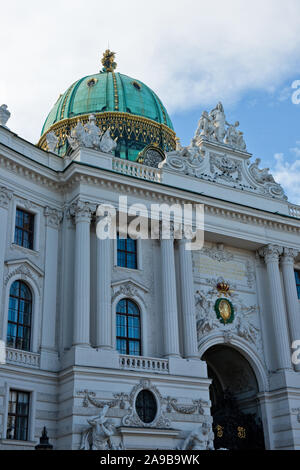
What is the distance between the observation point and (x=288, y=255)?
30.8 metres

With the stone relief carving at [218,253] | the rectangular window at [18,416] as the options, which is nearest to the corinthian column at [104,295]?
the rectangular window at [18,416]

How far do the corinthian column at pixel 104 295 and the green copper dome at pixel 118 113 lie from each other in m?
11.9

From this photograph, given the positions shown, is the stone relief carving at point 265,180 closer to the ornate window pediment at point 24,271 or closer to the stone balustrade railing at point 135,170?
the stone balustrade railing at point 135,170

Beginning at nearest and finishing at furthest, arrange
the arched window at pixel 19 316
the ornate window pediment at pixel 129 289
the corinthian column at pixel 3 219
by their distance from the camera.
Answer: the arched window at pixel 19 316 → the corinthian column at pixel 3 219 → the ornate window pediment at pixel 129 289

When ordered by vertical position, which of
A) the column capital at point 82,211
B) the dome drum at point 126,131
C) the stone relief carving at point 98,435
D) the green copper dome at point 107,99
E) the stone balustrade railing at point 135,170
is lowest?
the stone relief carving at point 98,435

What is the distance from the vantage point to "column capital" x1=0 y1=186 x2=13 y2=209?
2416cm

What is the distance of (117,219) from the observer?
26.8 meters

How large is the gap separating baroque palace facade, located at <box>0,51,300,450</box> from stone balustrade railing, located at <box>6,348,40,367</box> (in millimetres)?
53

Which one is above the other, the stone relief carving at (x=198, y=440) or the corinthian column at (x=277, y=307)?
the corinthian column at (x=277, y=307)

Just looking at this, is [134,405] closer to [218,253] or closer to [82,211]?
[82,211]

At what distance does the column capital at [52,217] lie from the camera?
85.3 feet

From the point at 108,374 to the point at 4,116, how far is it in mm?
11446

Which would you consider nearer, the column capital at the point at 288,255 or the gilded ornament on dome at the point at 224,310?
the gilded ornament on dome at the point at 224,310

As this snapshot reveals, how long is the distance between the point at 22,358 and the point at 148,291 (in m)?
6.43
